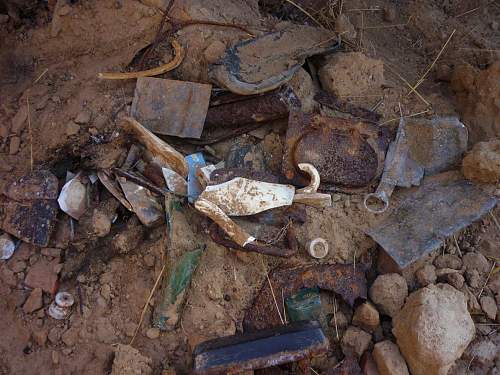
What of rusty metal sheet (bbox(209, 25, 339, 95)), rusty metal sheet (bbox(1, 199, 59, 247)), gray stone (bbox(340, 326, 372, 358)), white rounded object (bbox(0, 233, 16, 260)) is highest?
rusty metal sheet (bbox(209, 25, 339, 95))

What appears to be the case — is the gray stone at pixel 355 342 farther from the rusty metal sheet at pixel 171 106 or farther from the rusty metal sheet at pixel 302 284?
the rusty metal sheet at pixel 171 106

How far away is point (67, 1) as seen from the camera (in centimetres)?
367

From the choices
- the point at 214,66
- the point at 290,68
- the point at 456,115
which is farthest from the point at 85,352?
the point at 456,115

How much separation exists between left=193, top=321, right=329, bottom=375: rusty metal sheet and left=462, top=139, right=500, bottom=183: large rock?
51.7 inches

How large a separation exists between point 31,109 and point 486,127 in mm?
2926

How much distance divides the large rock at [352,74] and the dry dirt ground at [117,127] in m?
0.05

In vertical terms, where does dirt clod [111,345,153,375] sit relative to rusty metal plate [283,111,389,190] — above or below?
below

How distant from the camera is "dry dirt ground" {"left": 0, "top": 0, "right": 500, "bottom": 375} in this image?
311cm

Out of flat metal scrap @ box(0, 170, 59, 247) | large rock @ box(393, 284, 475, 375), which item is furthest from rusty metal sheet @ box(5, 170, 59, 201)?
large rock @ box(393, 284, 475, 375)

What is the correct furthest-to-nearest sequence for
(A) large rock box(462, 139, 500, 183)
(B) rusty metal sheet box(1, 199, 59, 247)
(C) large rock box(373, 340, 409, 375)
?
1. (B) rusty metal sheet box(1, 199, 59, 247)
2. (A) large rock box(462, 139, 500, 183)
3. (C) large rock box(373, 340, 409, 375)

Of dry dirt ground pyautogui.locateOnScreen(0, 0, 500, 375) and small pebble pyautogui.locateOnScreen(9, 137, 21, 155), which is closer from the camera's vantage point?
dry dirt ground pyautogui.locateOnScreen(0, 0, 500, 375)

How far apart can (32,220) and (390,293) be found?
211cm

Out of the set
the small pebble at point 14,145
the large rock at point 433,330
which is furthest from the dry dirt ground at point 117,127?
the large rock at point 433,330

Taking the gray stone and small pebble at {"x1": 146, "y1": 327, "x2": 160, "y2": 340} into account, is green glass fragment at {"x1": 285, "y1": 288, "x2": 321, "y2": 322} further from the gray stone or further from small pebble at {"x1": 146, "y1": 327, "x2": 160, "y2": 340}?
small pebble at {"x1": 146, "y1": 327, "x2": 160, "y2": 340}
